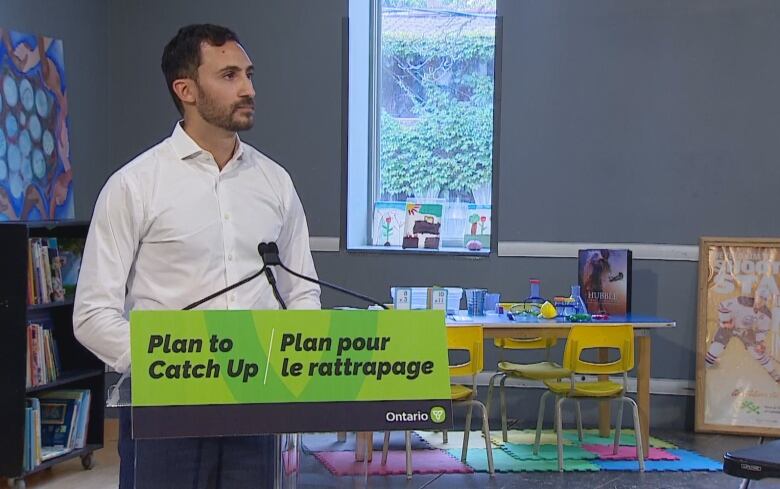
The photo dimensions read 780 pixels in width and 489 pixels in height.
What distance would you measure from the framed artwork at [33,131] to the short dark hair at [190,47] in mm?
3803

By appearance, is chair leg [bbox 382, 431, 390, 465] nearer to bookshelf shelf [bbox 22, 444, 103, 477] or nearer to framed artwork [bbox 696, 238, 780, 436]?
bookshelf shelf [bbox 22, 444, 103, 477]

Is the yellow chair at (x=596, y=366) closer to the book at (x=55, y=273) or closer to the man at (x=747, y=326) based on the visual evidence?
the man at (x=747, y=326)

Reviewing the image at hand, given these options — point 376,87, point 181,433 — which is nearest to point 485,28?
point 376,87

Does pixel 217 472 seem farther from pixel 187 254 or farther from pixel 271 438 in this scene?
pixel 187 254

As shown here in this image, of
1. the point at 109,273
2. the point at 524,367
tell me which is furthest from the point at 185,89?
the point at 524,367

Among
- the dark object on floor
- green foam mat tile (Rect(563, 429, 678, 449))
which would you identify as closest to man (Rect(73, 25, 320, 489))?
the dark object on floor

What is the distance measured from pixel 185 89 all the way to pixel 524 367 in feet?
14.4

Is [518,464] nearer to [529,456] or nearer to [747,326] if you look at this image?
[529,456]

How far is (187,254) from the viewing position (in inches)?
81.9

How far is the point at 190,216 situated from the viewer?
210 centimetres

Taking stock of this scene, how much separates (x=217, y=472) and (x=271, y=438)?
0.14m

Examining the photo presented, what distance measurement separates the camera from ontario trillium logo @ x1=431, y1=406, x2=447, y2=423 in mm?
1698

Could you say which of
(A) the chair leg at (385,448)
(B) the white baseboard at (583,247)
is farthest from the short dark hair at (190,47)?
(B) the white baseboard at (583,247)

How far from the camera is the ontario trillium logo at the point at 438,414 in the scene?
1.70 meters
